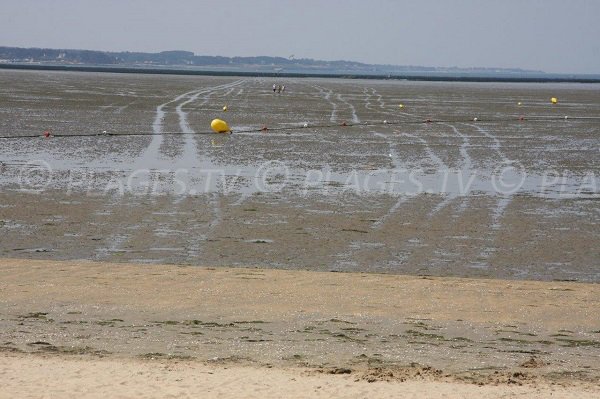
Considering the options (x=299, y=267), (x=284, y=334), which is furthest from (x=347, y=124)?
(x=284, y=334)

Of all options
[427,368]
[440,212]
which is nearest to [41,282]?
[427,368]

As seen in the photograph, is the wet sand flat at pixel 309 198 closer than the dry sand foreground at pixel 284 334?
No

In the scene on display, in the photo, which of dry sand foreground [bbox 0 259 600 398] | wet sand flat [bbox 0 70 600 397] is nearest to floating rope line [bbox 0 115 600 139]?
wet sand flat [bbox 0 70 600 397]

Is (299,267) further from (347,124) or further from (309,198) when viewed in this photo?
(347,124)

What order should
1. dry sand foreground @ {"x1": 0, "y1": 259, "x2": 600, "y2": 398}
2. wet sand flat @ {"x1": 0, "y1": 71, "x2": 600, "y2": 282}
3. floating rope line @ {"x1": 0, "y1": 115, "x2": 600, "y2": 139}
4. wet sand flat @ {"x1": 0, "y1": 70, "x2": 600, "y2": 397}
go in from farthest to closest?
floating rope line @ {"x1": 0, "y1": 115, "x2": 600, "y2": 139}, wet sand flat @ {"x1": 0, "y1": 71, "x2": 600, "y2": 282}, wet sand flat @ {"x1": 0, "y1": 70, "x2": 600, "y2": 397}, dry sand foreground @ {"x1": 0, "y1": 259, "x2": 600, "y2": 398}

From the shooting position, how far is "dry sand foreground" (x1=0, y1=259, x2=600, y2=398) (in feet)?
27.1

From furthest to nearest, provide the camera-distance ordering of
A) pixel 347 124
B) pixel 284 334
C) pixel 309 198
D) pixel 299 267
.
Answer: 1. pixel 347 124
2. pixel 309 198
3. pixel 299 267
4. pixel 284 334

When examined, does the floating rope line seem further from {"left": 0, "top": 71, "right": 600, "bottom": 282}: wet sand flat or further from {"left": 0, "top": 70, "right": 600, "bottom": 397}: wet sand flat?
{"left": 0, "top": 70, "right": 600, "bottom": 397}: wet sand flat

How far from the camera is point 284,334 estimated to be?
9.88 metres

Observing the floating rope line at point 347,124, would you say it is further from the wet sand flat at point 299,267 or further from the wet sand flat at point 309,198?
the wet sand flat at point 299,267

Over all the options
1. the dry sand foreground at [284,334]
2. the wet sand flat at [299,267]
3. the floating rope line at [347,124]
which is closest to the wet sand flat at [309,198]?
the wet sand flat at [299,267]

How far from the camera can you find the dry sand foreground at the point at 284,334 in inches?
325

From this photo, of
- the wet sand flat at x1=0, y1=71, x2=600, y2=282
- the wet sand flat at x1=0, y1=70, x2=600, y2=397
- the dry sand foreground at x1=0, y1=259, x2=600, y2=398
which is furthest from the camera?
the wet sand flat at x1=0, y1=71, x2=600, y2=282

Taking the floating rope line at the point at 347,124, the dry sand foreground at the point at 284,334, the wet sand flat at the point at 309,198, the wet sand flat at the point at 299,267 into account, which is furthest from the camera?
the floating rope line at the point at 347,124
